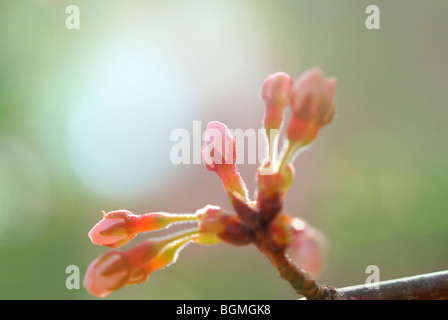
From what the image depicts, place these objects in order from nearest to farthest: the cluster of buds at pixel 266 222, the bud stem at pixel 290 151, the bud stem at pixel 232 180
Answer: the cluster of buds at pixel 266 222
the bud stem at pixel 290 151
the bud stem at pixel 232 180

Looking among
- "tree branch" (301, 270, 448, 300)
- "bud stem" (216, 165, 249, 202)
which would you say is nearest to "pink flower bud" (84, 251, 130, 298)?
"bud stem" (216, 165, 249, 202)

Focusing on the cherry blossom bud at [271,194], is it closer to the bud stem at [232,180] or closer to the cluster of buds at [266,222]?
the cluster of buds at [266,222]

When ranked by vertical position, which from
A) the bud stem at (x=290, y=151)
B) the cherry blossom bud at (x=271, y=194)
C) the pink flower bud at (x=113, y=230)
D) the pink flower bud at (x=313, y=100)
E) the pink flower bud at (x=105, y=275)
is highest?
the pink flower bud at (x=313, y=100)

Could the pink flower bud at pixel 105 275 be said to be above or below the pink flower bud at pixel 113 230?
below

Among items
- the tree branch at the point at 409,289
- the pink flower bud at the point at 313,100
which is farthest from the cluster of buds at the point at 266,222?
the tree branch at the point at 409,289

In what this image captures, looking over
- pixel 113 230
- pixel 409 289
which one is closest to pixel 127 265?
pixel 113 230

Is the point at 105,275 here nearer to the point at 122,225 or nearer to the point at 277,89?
the point at 122,225
